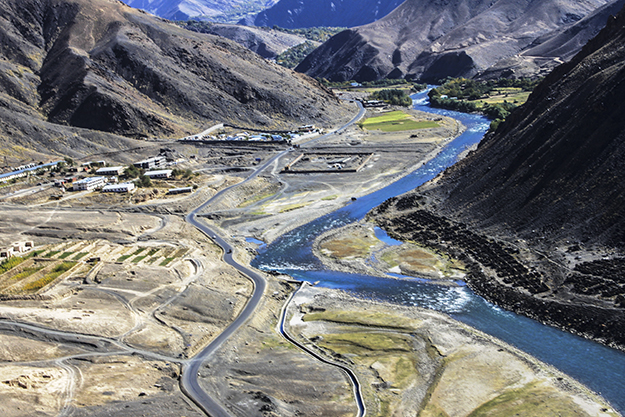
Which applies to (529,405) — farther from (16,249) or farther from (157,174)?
(157,174)

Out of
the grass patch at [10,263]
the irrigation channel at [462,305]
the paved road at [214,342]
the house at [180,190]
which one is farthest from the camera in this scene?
the house at [180,190]

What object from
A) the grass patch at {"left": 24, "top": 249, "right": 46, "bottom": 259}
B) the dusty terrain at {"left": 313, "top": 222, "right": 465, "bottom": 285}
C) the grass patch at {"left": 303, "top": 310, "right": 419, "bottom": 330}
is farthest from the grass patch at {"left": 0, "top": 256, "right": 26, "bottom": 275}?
the dusty terrain at {"left": 313, "top": 222, "right": 465, "bottom": 285}

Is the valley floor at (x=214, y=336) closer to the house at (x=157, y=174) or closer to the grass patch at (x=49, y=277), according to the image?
the grass patch at (x=49, y=277)

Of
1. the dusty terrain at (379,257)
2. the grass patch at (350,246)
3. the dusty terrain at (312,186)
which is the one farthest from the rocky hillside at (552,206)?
the dusty terrain at (312,186)

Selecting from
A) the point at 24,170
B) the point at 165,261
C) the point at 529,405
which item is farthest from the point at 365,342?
the point at 24,170

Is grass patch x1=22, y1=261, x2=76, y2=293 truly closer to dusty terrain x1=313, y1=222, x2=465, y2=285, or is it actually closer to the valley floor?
the valley floor

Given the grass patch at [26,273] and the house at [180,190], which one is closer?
the grass patch at [26,273]
